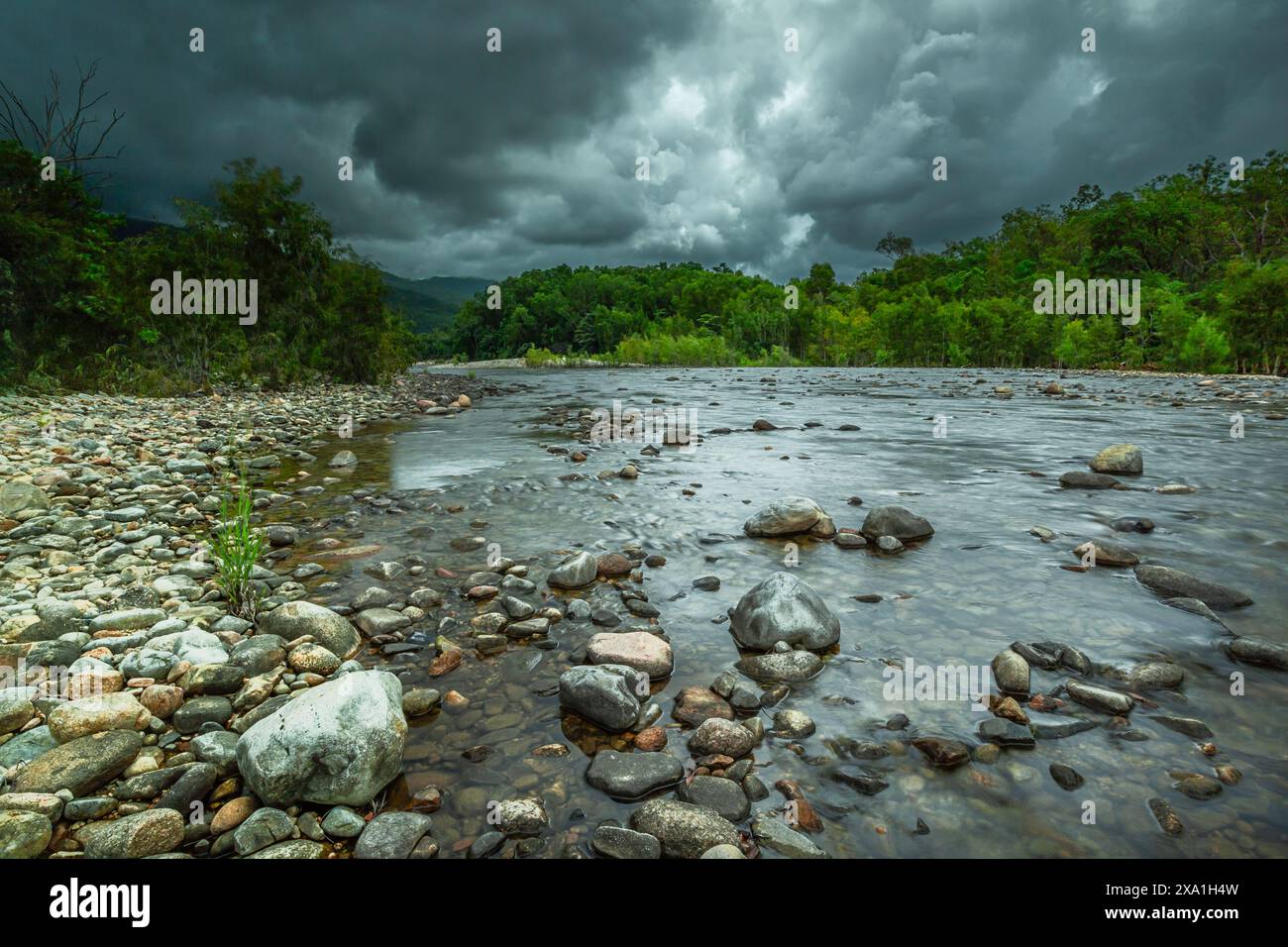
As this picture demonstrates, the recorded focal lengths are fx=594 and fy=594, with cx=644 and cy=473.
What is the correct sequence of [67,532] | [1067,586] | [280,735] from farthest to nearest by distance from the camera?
1. [67,532]
2. [1067,586]
3. [280,735]

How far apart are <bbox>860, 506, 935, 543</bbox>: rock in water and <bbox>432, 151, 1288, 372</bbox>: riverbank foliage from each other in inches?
1795

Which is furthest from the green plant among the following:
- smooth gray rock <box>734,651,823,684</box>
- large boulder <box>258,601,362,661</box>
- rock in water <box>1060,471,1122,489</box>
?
rock in water <box>1060,471,1122,489</box>

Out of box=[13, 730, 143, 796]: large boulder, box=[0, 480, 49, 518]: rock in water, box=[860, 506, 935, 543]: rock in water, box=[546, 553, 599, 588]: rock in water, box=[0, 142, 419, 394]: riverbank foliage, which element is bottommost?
box=[13, 730, 143, 796]: large boulder

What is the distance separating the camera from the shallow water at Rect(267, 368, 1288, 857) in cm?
270

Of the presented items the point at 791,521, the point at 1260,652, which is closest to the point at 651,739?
the point at 791,521

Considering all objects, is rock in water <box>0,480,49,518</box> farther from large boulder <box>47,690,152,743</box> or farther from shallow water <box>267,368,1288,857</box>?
large boulder <box>47,690,152,743</box>

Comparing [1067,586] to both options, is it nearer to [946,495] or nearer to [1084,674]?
[1084,674]

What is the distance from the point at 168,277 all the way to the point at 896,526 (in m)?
27.1

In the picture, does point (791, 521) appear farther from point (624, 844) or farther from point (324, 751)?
point (324, 751)

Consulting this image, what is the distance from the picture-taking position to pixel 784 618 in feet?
14.2
